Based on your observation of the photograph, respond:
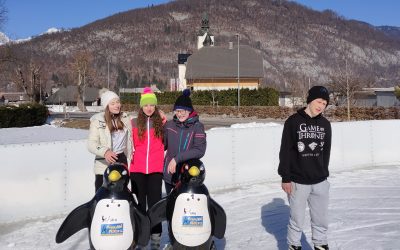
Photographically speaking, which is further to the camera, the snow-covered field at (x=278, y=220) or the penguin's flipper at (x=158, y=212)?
the snow-covered field at (x=278, y=220)

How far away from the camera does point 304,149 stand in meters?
4.08

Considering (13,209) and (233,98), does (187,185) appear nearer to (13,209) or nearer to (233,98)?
(13,209)

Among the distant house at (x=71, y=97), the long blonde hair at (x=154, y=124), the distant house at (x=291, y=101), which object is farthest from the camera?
the distant house at (x=71, y=97)

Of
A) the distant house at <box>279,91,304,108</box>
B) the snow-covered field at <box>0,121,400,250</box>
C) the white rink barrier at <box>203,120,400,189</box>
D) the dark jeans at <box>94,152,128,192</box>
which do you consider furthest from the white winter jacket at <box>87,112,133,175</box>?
the distant house at <box>279,91,304,108</box>

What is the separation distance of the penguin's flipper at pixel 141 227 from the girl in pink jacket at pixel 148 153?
495 mm

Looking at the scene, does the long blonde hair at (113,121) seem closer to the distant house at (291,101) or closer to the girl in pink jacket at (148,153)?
the girl in pink jacket at (148,153)

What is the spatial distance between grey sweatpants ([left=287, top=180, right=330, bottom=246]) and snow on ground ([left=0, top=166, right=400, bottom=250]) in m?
0.79

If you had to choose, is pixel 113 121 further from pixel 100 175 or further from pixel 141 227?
pixel 141 227

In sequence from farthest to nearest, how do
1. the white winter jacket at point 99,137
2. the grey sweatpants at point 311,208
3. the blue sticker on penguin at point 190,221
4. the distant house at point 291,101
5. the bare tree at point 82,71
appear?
the bare tree at point 82,71 < the distant house at point 291,101 < the white winter jacket at point 99,137 < the grey sweatpants at point 311,208 < the blue sticker on penguin at point 190,221

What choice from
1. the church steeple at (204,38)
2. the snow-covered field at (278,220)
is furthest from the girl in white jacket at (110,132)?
the church steeple at (204,38)

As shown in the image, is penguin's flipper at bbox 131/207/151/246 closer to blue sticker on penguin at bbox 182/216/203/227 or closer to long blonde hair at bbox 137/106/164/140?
blue sticker on penguin at bbox 182/216/203/227

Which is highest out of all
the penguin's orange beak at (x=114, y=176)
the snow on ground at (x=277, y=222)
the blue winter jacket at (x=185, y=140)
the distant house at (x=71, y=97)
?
the distant house at (x=71, y=97)

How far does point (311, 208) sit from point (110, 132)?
197cm

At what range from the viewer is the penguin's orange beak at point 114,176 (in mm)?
3703
